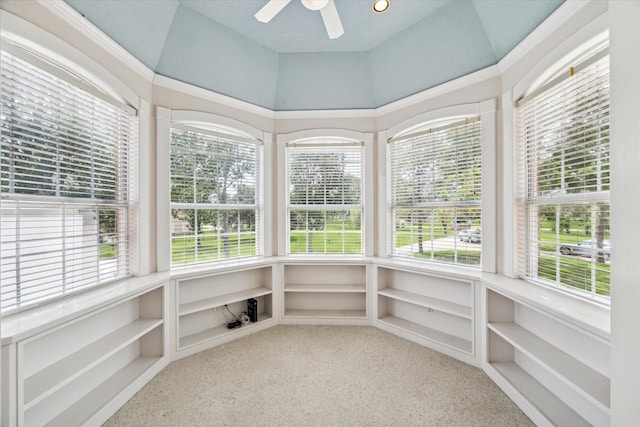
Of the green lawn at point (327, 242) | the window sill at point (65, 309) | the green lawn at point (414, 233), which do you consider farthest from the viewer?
the green lawn at point (327, 242)

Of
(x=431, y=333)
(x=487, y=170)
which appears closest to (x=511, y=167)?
(x=487, y=170)

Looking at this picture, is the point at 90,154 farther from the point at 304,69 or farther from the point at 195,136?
the point at 304,69

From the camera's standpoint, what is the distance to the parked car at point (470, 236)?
2662 millimetres

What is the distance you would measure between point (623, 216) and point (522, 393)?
1.70 metres

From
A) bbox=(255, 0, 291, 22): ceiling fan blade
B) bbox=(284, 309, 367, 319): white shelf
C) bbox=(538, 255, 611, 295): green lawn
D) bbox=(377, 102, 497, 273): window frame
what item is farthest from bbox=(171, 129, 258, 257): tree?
bbox=(538, 255, 611, 295): green lawn

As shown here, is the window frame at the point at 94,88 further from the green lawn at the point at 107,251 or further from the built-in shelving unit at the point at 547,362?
the built-in shelving unit at the point at 547,362

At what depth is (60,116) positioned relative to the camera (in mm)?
1820

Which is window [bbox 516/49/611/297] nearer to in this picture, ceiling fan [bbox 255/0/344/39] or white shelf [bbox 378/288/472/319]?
white shelf [bbox 378/288/472/319]

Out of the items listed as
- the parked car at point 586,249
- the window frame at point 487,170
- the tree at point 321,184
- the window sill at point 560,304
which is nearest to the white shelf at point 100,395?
the tree at point 321,184

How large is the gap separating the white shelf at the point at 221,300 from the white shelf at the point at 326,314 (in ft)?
1.42

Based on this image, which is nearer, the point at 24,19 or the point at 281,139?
the point at 24,19

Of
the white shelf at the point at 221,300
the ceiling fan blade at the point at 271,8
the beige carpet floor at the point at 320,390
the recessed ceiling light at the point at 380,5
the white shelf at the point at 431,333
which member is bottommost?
the beige carpet floor at the point at 320,390

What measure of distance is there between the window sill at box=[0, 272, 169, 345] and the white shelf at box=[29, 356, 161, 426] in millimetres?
599

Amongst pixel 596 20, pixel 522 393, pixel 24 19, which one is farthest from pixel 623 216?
pixel 24 19
